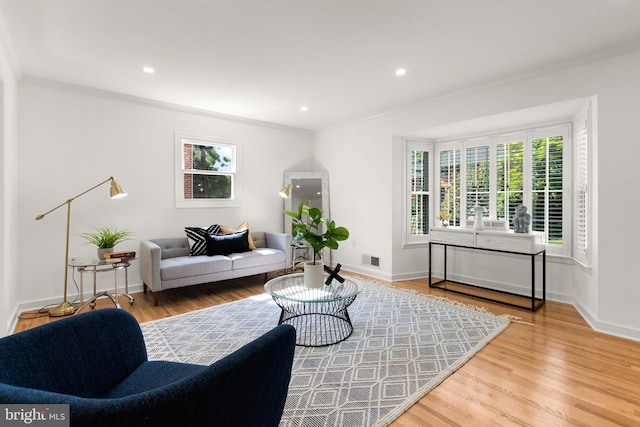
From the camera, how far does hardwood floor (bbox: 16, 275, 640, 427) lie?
5.93 feet

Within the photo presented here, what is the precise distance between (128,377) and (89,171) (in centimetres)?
341

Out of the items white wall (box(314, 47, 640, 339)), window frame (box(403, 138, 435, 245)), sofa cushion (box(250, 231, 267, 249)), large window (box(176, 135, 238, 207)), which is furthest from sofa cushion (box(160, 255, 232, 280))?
window frame (box(403, 138, 435, 245))

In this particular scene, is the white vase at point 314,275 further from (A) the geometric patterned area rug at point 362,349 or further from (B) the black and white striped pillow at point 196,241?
(B) the black and white striped pillow at point 196,241

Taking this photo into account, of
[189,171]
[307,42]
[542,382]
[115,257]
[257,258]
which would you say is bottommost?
[542,382]

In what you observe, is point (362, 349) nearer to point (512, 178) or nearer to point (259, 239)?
point (259, 239)

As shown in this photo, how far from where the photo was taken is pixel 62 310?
11.2ft

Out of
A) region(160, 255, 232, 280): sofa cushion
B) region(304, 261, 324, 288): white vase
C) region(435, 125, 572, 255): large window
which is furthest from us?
region(435, 125, 572, 255): large window

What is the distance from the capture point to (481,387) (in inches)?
82.5

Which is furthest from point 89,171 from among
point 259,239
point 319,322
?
point 319,322

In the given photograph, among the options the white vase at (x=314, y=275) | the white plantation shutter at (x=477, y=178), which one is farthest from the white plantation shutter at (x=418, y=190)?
the white vase at (x=314, y=275)

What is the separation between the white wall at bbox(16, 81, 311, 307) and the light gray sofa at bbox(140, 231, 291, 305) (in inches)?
14.1

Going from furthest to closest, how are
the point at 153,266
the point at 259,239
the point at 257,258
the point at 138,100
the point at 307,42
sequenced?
the point at 259,239
the point at 257,258
the point at 138,100
the point at 153,266
the point at 307,42

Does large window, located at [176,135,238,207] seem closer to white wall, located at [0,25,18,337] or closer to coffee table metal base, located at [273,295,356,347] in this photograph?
white wall, located at [0,25,18,337]

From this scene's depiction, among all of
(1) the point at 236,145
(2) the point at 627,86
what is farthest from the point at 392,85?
(1) the point at 236,145
